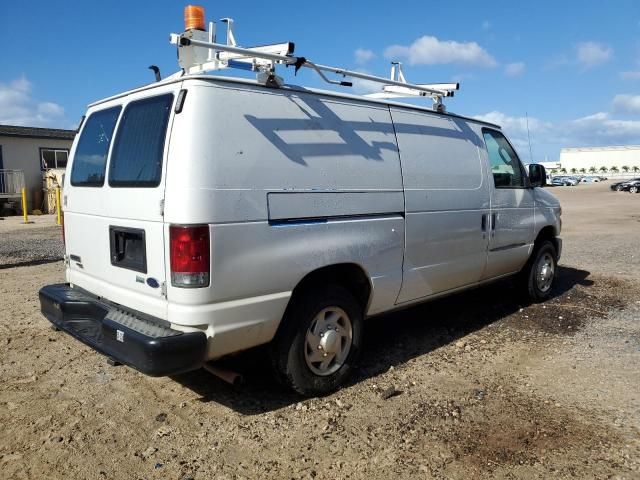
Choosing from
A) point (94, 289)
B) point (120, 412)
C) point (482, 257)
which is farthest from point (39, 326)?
point (482, 257)

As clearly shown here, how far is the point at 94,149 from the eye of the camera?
4.17m

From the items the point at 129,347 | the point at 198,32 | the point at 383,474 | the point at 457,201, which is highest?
the point at 198,32

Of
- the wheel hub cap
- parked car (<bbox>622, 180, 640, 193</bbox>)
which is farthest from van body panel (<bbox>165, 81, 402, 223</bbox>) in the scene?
parked car (<bbox>622, 180, 640, 193</bbox>)

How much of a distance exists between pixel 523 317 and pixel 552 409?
249 cm

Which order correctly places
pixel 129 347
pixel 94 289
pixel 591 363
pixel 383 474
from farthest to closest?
pixel 591 363 → pixel 94 289 → pixel 129 347 → pixel 383 474

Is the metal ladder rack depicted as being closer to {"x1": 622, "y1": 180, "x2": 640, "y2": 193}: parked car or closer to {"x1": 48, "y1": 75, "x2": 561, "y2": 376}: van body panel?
{"x1": 48, "y1": 75, "x2": 561, "y2": 376}: van body panel

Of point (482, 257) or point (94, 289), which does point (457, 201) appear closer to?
point (482, 257)

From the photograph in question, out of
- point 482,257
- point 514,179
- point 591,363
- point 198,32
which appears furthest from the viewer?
point 514,179

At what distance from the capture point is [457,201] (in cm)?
495

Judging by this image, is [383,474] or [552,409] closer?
[383,474]

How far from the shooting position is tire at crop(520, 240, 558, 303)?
21.4ft

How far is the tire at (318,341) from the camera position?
371cm

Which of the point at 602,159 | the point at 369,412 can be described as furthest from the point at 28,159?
the point at 602,159

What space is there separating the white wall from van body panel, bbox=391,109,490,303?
958 inches
